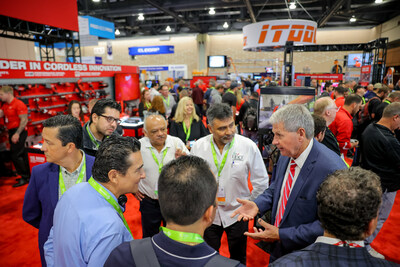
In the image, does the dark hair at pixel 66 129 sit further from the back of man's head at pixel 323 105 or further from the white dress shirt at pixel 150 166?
the back of man's head at pixel 323 105

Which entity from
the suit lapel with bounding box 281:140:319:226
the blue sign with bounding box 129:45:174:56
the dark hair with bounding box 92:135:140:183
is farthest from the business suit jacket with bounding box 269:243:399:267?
the blue sign with bounding box 129:45:174:56

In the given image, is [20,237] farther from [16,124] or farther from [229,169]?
[229,169]

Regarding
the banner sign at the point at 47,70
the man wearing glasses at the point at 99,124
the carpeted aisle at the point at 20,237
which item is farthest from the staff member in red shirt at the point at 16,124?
the man wearing glasses at the point at 99,124

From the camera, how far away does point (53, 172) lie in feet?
5.75

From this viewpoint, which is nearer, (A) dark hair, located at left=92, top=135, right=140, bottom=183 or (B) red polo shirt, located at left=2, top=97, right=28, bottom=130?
(A) dark hair, located at left=92, top=135, right=140, bottom=183

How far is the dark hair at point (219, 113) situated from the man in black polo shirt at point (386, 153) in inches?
73.3

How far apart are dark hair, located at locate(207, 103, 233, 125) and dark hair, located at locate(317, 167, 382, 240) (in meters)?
1.18

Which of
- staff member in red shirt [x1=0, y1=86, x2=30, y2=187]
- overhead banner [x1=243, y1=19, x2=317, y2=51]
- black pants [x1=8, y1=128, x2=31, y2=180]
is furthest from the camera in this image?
overhead banner [x1=243, y1=19, x2=317, y2=51]

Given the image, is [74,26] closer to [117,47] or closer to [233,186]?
[233,186]

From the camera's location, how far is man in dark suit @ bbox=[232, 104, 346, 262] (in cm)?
150

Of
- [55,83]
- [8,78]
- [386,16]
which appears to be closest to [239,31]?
[386,16]

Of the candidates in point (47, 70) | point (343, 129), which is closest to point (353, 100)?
point (343, 129)

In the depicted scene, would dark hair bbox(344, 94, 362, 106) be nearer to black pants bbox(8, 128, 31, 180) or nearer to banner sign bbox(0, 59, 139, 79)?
black pants bbox(8, 128, 31, 180)

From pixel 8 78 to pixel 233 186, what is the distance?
571cm
